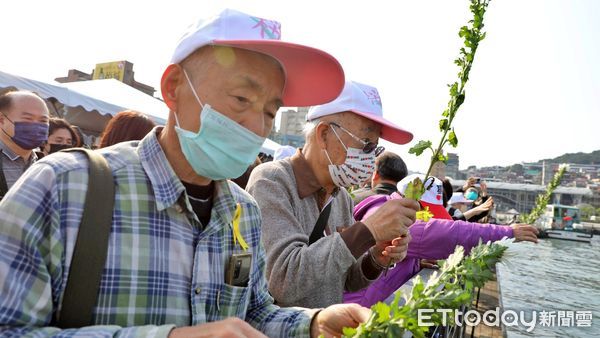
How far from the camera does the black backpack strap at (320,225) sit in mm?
2619

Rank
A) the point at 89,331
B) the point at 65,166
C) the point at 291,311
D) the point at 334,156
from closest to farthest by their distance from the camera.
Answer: the point at 89,331 < the point at 65,166 < the point at 291,311 < the point at 334,156

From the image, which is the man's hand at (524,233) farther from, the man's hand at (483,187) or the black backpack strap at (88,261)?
the man's hand at (483,187)

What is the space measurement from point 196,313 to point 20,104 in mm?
3664

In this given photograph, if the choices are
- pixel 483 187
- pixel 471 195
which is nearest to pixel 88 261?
pixel 471 195

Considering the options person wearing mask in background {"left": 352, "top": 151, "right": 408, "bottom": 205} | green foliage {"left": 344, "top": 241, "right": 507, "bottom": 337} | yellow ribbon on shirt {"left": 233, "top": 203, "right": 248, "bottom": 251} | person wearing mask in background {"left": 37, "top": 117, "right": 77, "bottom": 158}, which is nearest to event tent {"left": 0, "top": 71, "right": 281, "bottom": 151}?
person wearing mask in background {"left": 37, "top": 117, "right": 77, "bottom": 158}

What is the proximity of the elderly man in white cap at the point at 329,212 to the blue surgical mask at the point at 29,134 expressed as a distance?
8.65ft

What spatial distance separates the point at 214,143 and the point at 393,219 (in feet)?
3.46

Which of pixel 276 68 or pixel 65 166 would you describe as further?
pixel 276 68

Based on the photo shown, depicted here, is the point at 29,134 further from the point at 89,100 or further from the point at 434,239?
the point at 89,100

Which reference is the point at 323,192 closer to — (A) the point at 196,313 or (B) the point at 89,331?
(A) the point at 196,313

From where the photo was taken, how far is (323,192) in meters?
2.77

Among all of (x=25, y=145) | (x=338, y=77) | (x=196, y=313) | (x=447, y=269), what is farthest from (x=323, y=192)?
(x=25, y=145)

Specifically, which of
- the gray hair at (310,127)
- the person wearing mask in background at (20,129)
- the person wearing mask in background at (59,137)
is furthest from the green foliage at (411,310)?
the person wearing mask in background at (59,137)

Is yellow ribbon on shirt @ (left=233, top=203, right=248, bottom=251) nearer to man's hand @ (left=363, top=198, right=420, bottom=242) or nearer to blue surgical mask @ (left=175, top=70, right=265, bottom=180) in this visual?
blue surgical mask @ (left=175, top=70, right=265, bottom=180)
